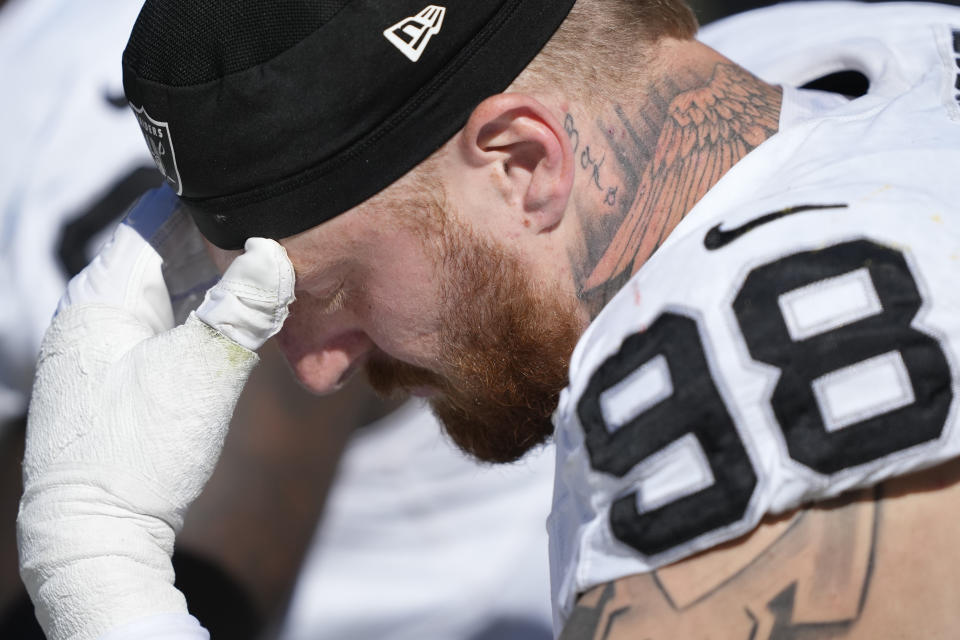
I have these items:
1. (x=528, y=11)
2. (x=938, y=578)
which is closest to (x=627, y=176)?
(x=528, y=11)

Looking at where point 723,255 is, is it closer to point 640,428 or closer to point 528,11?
point 640,428

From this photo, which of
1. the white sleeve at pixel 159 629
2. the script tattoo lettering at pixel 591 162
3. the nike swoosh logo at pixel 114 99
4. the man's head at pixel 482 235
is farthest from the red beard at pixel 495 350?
the nike swoosh logo at pixel 114 99

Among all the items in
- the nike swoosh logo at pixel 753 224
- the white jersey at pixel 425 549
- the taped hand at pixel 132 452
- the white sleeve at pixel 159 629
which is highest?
the nike swoosh logo at pixel 753 224

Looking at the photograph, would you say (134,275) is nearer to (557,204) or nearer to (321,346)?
(321,346)

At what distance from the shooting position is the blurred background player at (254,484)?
150 cm

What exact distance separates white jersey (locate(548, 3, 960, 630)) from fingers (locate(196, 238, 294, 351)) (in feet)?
1.07

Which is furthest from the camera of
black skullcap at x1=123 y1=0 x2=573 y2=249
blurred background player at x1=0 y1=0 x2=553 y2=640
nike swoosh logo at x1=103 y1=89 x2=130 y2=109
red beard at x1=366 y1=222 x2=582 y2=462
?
nike swoosh logo at x1=103 y1=89 x2=130 y2=109

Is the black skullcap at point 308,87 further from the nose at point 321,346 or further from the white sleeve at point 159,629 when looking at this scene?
the white sleeve at point 159,629

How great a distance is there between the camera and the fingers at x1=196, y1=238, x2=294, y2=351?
0.94 meters

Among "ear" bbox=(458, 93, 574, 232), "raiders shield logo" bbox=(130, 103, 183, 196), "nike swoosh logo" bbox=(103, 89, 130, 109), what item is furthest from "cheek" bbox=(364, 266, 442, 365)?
"nike swoosh logo" bbox=(103, 89, 130, 109)

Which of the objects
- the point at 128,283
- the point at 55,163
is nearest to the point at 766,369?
the point at 128,283

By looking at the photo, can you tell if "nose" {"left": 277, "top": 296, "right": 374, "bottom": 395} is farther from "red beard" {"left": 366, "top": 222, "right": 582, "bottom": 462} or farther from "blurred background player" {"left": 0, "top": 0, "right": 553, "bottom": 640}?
"blurred background player" {"left": 0, "top": 0, "right": 553, "bottom": 640}

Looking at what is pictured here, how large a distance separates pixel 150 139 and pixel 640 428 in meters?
0.58

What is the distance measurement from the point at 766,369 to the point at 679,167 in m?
0.33
